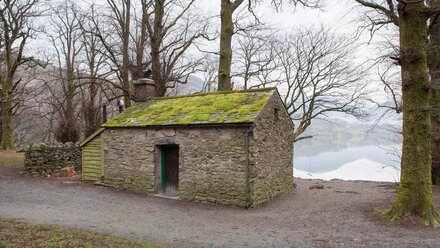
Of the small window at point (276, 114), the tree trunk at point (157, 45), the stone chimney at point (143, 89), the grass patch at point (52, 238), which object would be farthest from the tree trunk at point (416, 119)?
the tree trunk at point (157, 45)

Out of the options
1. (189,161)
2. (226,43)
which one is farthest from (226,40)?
(189,161)

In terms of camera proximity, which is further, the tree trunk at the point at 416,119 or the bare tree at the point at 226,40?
the bare tree at the point at 226,40

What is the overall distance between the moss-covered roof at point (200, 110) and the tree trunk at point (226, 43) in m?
3.12

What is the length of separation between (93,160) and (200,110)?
624cm

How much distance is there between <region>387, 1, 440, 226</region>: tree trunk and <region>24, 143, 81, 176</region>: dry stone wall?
50.8 feet

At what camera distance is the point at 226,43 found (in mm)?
17266

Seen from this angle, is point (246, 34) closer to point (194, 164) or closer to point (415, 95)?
point (194, 164)

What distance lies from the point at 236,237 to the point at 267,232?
2.89 ft

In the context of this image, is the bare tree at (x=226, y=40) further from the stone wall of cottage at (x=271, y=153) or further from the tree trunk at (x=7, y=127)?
the tree trunk at (x=7, y=127)

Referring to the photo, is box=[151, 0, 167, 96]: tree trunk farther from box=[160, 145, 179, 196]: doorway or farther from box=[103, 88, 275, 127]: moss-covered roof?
box=[160, 145, 179, 196]: doorway

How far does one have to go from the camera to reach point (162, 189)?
514 inches

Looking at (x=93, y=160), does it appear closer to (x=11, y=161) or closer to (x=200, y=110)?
(x=200, y=110)

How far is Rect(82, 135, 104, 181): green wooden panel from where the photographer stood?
1488 centimetres

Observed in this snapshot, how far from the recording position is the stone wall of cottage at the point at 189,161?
10836 mm
